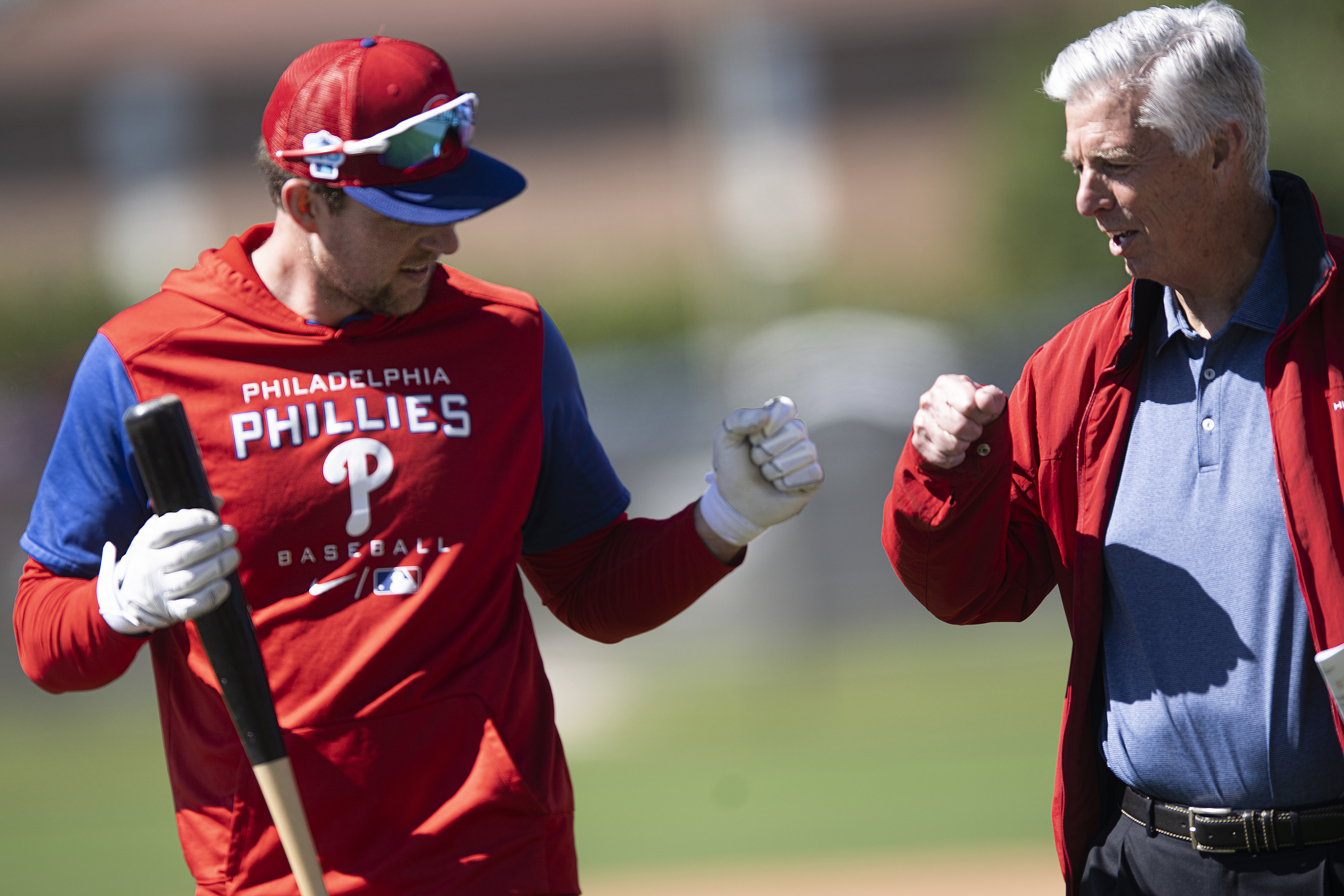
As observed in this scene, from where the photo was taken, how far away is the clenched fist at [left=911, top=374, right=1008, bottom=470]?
2.79 meters

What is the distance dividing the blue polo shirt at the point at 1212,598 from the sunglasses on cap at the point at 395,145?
1439 mm

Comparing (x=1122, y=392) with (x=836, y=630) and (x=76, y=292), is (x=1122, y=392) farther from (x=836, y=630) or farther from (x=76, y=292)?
(x=76, y=292)

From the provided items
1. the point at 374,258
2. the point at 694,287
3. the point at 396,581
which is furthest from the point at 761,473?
the point at 694,287

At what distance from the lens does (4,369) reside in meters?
18.6

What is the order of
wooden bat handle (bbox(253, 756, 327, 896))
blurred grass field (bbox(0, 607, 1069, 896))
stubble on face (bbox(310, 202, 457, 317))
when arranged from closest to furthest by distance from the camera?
1. wooden bat handle (bbox(253, 756, 327, 896))
2. stubble on face (bbox(310, 202, 457, 317))
3. blurred grass field (bbox(0, 607, 1069, 896))

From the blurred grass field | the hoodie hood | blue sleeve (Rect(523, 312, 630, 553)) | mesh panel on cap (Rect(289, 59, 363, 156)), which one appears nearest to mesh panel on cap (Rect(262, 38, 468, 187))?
mesh panel on cap (Rect(289, 59, 363, 156))

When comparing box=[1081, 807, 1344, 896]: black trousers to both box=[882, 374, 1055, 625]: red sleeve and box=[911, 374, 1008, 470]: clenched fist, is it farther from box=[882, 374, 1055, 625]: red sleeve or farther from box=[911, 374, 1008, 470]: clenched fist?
box=[911, 374, 1008, 470]: clenched fist

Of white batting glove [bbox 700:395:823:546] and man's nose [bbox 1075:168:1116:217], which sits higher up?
man's nose [bbox 1075:168:1116:217]

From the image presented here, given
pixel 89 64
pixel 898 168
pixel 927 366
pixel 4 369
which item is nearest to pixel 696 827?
pixel 927 366

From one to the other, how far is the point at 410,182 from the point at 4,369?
1753 cm

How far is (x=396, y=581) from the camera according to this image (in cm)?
279

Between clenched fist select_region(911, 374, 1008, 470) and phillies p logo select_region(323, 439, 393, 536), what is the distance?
101 cm

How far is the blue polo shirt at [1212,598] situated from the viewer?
2.68m

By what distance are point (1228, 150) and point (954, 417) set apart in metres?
0.71
